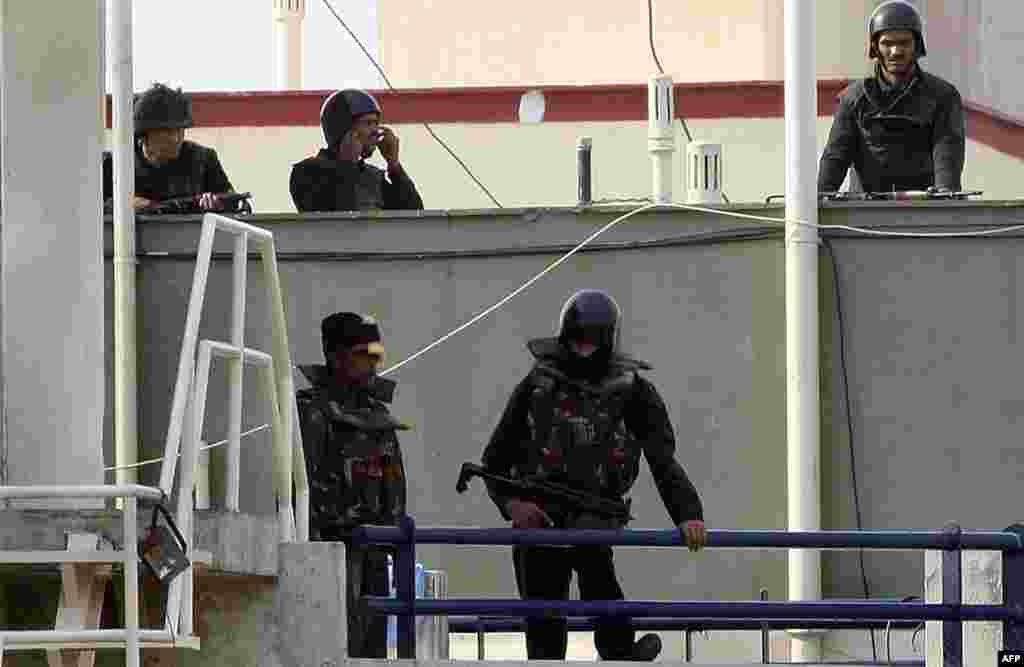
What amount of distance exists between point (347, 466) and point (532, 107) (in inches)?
271

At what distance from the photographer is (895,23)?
15.0 meters

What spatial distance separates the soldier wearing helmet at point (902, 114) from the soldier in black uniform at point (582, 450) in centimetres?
351

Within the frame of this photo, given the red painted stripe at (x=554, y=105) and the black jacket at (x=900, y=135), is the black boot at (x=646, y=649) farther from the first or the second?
the red painted stripe at (x=554, y=105)

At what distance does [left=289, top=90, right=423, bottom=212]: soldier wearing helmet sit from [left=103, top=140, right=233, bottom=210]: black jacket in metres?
0.39

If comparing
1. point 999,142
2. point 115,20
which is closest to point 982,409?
point 999,142

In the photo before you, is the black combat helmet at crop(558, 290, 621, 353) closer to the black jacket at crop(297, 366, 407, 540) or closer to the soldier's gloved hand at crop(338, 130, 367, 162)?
the black jacket at crop(297, 366, 407, 540)

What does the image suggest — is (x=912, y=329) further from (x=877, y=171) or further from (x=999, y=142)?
(x=999, y=142)

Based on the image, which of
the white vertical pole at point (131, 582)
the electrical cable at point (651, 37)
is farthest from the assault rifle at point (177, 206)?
the white vertical pole at point (131, 582)

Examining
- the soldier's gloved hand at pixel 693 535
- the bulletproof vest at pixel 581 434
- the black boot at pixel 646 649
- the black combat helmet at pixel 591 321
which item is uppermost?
the black combat helmet at pixel 591 321

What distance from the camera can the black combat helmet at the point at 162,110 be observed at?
15.6 m

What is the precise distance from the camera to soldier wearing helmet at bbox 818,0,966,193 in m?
15.0

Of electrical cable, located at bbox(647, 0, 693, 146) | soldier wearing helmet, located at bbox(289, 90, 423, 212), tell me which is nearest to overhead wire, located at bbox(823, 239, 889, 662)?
soldier wearing helmet, located at bbox(289, 90, 423, 212)

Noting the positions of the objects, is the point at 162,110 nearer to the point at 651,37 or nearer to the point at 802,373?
the point at 802,373

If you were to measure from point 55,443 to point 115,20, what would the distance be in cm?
708
